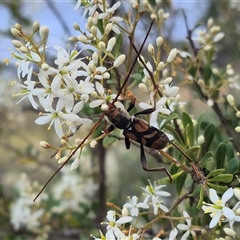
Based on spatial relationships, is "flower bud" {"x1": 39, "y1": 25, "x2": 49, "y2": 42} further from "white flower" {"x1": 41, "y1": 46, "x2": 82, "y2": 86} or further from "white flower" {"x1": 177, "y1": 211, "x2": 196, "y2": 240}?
"white flower" {"x1": 177, "y1": 211, "x2": 196, "y2": 240}

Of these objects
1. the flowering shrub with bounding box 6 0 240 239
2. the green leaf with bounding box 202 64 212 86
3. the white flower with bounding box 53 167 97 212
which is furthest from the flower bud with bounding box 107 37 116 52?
the white flower with bounding box 53 167 97 212

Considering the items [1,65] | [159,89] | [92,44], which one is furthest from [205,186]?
[1,65]

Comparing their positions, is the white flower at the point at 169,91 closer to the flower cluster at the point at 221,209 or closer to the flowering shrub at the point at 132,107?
the flowering shrub at the point at 132,107

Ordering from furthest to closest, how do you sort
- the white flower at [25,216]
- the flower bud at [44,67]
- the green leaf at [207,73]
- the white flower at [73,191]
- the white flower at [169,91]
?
the white flower at [73,191], the white flower at [25,216], the green leaf at [207,73], the white flower at [169,91], the flower bud at [44,67]

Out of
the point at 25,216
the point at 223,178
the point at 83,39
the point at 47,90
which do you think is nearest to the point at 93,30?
the point at 83,39

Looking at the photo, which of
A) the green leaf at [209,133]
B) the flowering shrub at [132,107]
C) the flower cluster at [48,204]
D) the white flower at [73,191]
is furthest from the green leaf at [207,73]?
the white flower at [73,191]

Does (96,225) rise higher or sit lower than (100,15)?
lower

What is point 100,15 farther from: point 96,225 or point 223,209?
point 96,225

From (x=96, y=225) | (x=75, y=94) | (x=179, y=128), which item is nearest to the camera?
(x=75, y=94)
